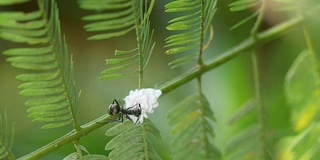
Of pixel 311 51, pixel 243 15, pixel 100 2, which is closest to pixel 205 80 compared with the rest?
pixel 243 15

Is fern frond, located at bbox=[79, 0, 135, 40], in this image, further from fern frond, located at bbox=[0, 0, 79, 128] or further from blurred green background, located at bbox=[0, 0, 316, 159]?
blurred green background, located at bbox=[0, 0, 316, 159]

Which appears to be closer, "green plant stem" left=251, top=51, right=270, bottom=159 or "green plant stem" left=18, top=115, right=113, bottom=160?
"green plant stem" left=18, top=115, right=113, bottom=160

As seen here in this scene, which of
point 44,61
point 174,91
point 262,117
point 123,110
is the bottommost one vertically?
point 174,91

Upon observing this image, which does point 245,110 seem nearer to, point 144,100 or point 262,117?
point 262,117

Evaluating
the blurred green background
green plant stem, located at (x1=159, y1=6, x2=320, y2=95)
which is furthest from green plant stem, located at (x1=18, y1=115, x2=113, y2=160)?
the blurred green background

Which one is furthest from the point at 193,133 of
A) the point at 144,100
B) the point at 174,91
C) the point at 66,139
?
the point at 174,91

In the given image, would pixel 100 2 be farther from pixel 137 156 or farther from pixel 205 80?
pixel 205 80

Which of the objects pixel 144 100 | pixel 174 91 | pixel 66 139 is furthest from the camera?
pixel 174 91

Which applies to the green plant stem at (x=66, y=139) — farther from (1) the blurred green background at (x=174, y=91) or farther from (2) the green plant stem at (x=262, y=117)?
(1) the blurred green background at (x=174, y=91)
